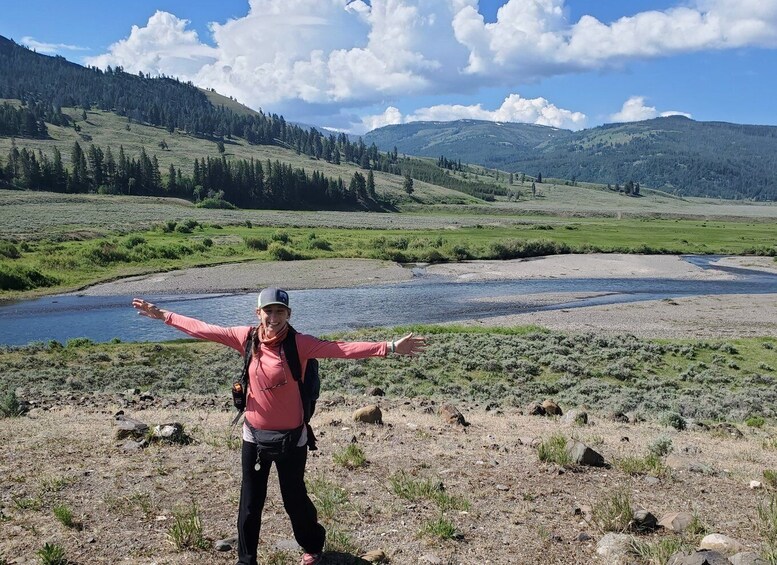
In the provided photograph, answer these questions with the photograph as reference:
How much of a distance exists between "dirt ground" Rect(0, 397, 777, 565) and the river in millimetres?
21466

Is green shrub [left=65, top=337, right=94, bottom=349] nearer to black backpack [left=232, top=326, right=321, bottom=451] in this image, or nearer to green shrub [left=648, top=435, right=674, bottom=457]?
black backpack [left=232, top=326, right=321, bottom=451]

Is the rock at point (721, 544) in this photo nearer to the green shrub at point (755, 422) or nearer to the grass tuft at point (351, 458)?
the grass tuft at point (351, 458)

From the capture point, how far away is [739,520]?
718 centimetres

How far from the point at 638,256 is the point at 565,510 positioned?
230ft

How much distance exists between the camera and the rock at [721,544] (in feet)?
19.5

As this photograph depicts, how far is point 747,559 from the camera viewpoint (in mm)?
5449

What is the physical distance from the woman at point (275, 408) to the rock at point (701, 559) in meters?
3.03

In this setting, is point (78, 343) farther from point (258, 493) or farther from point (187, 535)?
point (258, 493)

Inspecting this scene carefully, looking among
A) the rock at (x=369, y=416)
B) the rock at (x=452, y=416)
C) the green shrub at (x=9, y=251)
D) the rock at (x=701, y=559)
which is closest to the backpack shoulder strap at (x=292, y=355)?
the rock at (x=701, y=559)

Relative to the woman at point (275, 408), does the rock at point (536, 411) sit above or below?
below

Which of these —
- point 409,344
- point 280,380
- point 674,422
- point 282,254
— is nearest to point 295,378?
point 280,380

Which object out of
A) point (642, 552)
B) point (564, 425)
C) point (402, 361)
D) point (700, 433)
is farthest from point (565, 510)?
point (402, 361)

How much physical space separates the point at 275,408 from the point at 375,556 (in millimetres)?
1958

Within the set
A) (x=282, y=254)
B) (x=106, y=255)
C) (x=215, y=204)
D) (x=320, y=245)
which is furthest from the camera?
(x=215, y=204)
